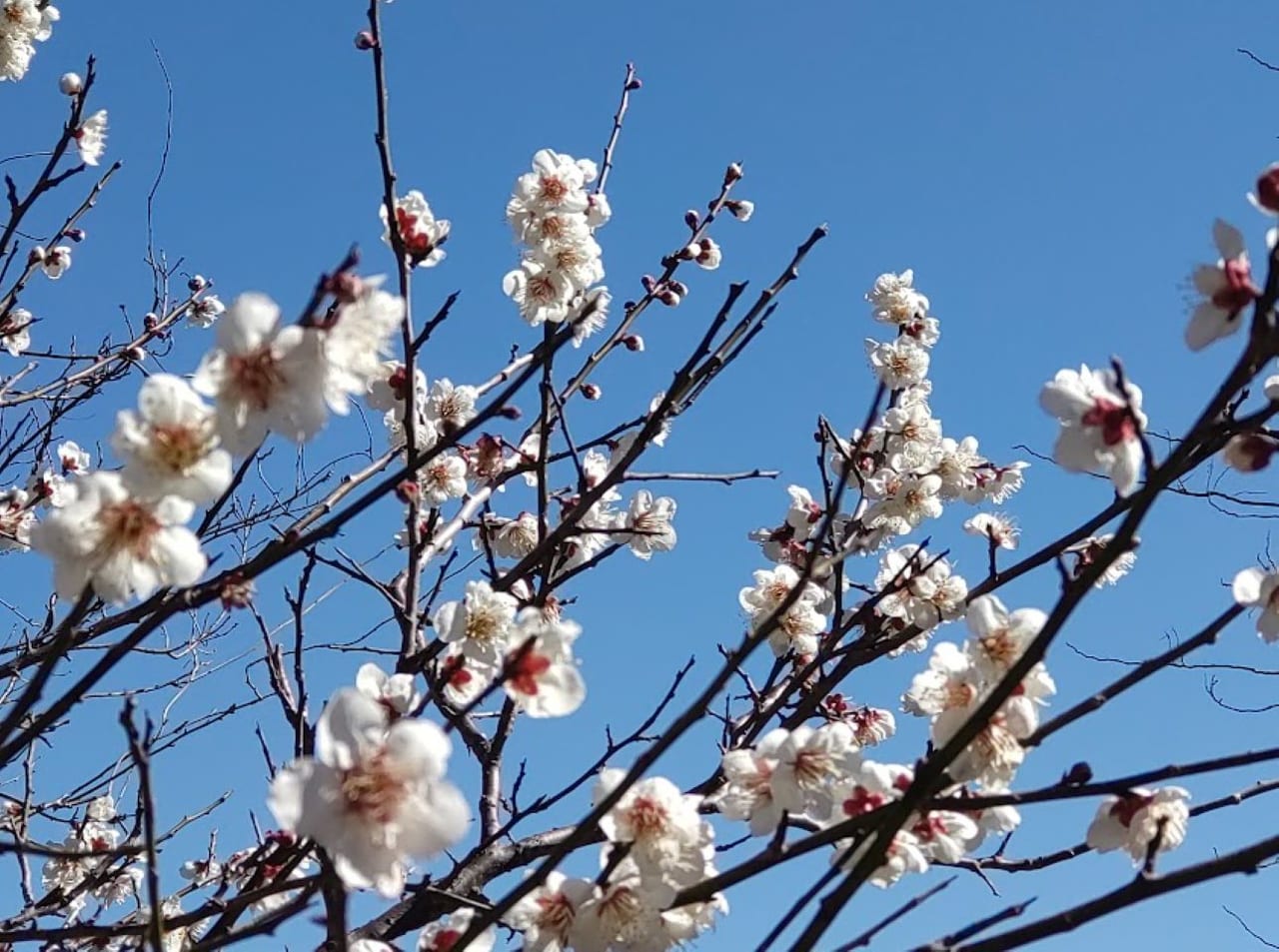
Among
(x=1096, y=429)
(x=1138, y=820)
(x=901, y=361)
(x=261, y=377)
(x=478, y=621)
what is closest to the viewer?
(x=261, y=377)

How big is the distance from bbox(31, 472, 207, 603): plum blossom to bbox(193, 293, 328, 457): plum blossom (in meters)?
0.15

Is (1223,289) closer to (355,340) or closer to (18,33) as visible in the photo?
(355,340)

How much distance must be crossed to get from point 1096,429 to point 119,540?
1.42 metres

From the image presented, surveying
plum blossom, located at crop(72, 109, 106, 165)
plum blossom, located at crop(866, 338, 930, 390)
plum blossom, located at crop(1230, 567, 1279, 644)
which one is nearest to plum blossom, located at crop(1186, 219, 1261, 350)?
plum blossom, located at crop(1230, 567, 1279, 644)

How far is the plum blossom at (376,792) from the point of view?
4.68 ft

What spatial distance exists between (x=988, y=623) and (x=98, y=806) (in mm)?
4144

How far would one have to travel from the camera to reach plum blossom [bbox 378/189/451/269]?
8.54 feet

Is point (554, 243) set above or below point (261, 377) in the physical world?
above

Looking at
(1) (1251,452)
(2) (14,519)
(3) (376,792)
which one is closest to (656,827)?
(3) (376,792)

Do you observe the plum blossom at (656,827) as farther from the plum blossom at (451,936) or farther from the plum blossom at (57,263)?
the plum blossom at (57,263)

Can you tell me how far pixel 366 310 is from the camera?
151 centimetres

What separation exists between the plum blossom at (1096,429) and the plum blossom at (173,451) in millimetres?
1209

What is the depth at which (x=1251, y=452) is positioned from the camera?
1767 millimetres

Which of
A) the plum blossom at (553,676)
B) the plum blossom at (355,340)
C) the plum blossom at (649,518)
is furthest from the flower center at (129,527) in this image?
the plum blossom at (649,518)
